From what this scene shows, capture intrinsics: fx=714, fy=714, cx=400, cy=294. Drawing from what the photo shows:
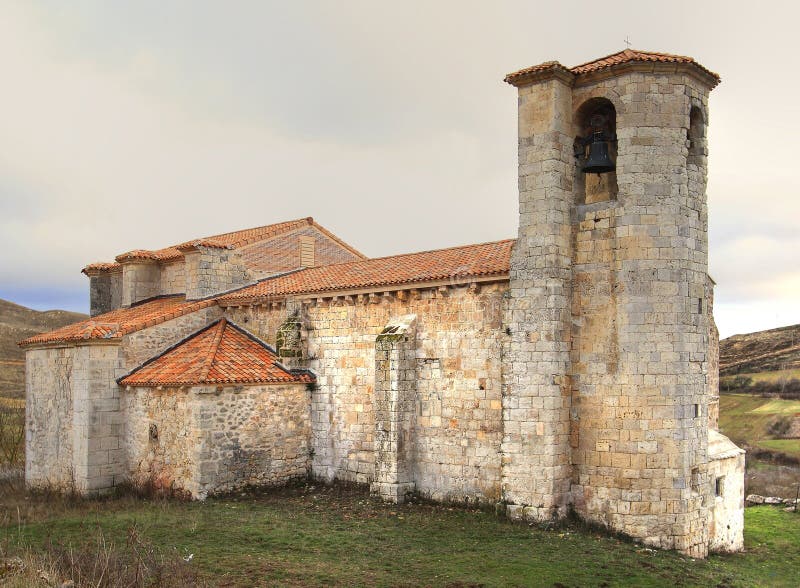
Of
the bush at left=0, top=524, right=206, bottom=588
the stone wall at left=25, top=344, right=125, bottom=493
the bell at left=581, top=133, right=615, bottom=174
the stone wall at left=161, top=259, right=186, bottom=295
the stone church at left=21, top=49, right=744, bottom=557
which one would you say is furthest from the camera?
the stone wall at left=161, top=259, right=186, bottom=295

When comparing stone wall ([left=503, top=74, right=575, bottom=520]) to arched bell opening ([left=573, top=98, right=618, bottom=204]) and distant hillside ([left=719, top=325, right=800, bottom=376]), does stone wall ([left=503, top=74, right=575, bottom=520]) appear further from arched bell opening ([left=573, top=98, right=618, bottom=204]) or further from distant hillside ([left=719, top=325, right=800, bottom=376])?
distant hillside ([left=719, top=325, right=800, bottom=376])

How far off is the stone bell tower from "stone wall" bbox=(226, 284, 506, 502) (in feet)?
2.82

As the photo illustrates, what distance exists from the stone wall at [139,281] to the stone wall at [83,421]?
5.05 m

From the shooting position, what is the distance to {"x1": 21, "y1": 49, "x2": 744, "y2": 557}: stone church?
Answer: 12.7 metres

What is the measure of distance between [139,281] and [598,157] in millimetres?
16631

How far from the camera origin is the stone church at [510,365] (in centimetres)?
1274

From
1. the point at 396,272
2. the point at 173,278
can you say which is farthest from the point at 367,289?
the point at 173,278

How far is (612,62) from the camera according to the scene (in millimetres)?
13133

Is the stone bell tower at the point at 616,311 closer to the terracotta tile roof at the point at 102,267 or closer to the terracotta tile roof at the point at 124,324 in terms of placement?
the terracotta tile roof at the point at 124,324

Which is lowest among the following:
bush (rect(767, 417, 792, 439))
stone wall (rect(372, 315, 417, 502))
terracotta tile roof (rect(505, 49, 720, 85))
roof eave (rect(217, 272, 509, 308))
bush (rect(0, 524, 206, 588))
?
bush (rect(767, 417, 792, 439))

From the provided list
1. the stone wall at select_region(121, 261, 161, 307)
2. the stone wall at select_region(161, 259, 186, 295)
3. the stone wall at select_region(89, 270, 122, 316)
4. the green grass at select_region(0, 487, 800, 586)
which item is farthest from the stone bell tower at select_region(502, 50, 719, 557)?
the stone wall at select_region(89, 270, 122, 316)

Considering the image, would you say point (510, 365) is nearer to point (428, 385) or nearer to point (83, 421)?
point (428, 385)

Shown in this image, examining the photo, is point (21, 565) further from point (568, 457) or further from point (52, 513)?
point (568, 457)

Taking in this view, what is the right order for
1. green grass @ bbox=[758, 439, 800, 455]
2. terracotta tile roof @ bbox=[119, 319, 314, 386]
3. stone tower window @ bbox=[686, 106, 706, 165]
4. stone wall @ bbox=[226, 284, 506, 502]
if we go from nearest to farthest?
stone tower window @ bbox=[686, 106, 706, 165] → stone wall @ bbox=[226, 284, 506, 502] → terracotta tile roof @ bbox=[119, 319, 314, 386] → green grass @ bbox=[758, 439, 800, 455]
